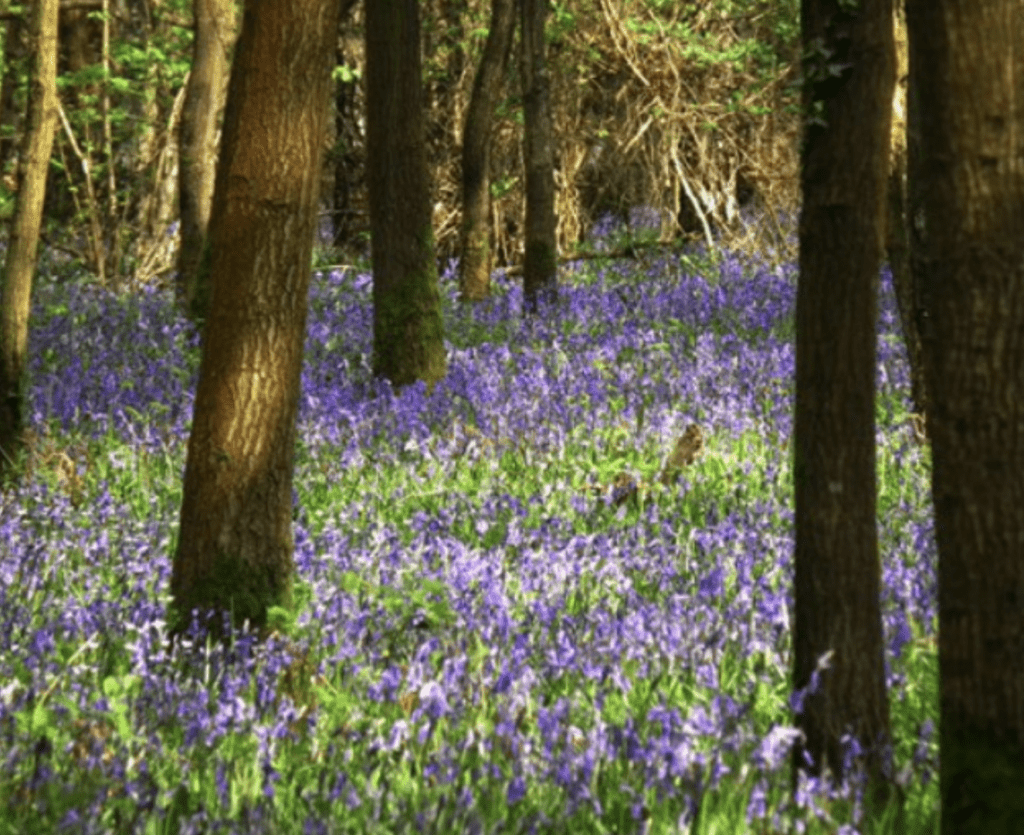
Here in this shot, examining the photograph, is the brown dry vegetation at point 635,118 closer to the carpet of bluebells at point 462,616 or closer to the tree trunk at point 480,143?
the tree trunk at point 480,143

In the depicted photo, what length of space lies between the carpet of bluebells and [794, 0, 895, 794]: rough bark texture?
0.20 m

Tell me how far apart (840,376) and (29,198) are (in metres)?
6.02

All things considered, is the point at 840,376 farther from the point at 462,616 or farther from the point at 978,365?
the point at 462,616

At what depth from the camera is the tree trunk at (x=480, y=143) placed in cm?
1602

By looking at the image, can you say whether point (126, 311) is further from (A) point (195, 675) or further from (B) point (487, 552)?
(A) point (195, 675)

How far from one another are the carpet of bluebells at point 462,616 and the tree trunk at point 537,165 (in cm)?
310

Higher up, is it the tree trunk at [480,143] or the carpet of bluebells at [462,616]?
the tree trunk at [480,143]

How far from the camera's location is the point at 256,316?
6.26 metres

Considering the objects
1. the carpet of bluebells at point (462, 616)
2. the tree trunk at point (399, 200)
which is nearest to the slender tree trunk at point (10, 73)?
the tree trunk at point (399, 200)

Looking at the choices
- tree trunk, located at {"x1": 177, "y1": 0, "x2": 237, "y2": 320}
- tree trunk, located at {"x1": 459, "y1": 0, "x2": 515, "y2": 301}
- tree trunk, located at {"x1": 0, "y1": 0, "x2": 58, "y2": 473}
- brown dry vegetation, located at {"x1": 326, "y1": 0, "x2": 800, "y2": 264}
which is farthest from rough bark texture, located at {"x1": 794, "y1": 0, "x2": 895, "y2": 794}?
brown dry vegetation, located at {"x1": 326, "y1": 0, "x2": 800, "y2": 264}

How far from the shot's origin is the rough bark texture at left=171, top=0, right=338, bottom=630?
617cm

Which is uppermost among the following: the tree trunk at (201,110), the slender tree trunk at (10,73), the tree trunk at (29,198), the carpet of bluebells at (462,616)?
the slender tree trunk at (10,73)

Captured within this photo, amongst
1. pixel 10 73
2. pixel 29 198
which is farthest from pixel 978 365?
pixel 10 73

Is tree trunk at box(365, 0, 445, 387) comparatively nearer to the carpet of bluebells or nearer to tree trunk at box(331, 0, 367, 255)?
the carpet of bluebells
